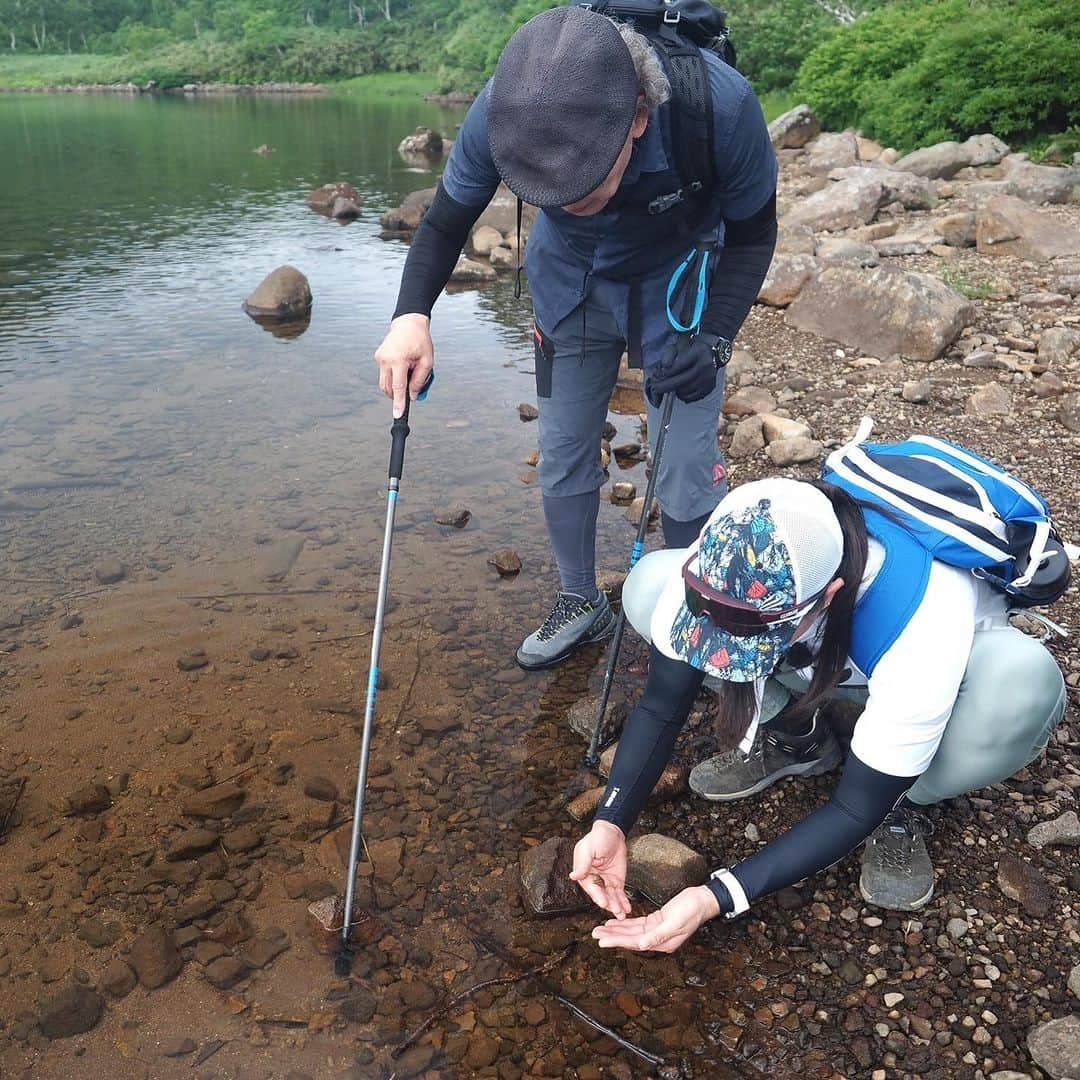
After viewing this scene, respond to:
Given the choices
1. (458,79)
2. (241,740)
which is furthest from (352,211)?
(458,79)

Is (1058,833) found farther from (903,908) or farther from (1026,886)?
(903,908)

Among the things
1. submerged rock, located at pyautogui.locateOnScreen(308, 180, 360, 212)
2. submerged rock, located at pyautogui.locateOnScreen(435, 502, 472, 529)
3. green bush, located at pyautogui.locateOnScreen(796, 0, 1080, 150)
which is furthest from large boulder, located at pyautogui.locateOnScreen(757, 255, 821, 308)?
submerged rock, located at pyautogui.locateOnScreen(308, 180, 360, 212)

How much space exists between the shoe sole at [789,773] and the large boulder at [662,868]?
0.35 m

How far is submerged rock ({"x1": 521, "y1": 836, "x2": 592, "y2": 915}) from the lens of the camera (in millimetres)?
Result: 3033

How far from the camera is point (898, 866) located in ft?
9.66

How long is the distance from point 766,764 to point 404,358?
2000mm

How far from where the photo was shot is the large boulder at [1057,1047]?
7.65ft

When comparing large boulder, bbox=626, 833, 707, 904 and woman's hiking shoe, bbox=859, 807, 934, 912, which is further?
large boulder, bbox=626, 833, 707, 904

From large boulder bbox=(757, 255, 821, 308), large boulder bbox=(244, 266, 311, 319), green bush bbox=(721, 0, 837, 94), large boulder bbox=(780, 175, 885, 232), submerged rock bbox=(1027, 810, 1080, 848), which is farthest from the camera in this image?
green bush bbox=(721, 0, 837, 94)

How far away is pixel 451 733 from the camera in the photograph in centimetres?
392

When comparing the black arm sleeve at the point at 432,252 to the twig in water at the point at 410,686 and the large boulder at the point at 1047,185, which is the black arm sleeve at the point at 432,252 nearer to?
the twig in water at the point at 410,686

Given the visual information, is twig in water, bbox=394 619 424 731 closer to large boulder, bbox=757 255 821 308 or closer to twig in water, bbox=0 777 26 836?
twig in water, bbox=0 777 26 836

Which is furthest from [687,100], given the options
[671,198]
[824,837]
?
[824,837]

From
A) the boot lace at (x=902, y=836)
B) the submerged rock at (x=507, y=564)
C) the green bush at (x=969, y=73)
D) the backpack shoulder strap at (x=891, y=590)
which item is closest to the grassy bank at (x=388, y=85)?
the green bush at (x=969, y=73)
